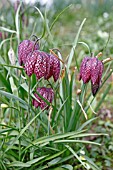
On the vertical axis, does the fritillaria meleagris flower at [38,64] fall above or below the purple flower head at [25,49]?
below

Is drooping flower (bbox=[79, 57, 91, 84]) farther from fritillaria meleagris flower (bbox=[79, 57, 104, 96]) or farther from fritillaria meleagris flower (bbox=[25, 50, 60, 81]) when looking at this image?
fritillaria meleagris flower (bbox=[25, 50, 60, 81])

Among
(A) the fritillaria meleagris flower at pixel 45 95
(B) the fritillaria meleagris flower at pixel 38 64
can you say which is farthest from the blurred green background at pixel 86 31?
(B) the fritillaria meleagris flower at pixel 38 64

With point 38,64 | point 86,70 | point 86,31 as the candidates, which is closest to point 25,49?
point 38,64

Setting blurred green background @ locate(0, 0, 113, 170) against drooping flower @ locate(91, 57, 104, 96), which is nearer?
drooping flower @ locate(91, 57, 104, 96)

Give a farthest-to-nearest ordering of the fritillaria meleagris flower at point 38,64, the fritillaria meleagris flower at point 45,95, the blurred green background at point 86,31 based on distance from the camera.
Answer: the blurred green background at point 86,31
the fritillaria meleagris flower at point 45,95
the fritillaria meleagris flower at point 38,64

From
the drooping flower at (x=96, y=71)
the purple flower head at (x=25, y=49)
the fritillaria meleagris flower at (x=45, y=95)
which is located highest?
the purple flower head at (x=25, y=49)

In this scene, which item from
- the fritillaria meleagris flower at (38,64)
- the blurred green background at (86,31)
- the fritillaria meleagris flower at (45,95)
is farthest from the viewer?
the blurred green background at (86,31)

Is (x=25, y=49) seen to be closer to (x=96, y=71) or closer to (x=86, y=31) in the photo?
(x=96, y=71)

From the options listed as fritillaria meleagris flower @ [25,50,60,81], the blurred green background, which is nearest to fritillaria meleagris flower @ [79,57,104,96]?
fritillaria meleagris flower @ [25,50,60,81]

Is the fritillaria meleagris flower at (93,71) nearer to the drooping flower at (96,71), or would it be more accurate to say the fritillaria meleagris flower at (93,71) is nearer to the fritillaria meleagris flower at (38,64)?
the drooping flower at (96,71)

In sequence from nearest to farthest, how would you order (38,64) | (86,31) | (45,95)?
1. (38,64)
2. (45,95)
3. (86,31)

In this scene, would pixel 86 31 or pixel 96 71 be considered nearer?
pixel 96 71

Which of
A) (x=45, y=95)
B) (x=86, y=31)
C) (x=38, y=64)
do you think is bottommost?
(x=45, y=95)
